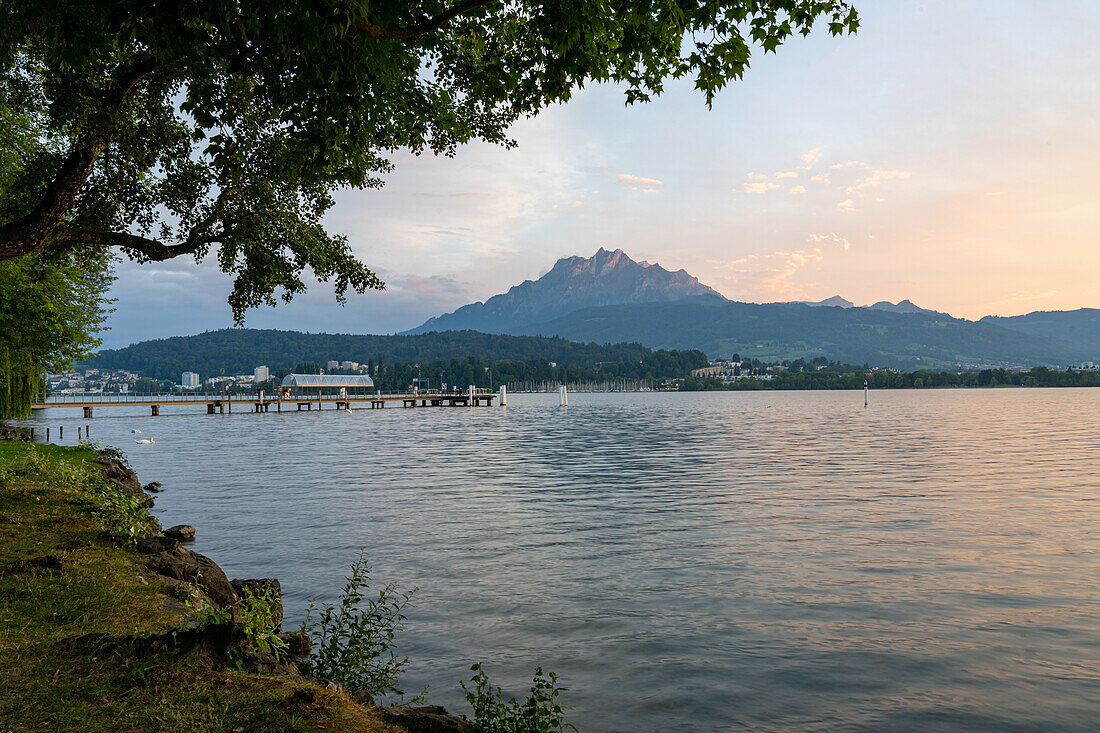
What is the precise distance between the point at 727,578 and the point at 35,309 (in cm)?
3943

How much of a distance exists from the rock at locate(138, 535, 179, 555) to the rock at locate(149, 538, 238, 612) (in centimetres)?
21

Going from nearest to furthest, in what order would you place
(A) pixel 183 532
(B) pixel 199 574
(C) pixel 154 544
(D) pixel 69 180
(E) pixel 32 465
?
(B) pixel 199 574 < (C) pixel 154 544 < (D) pixel 69 180 < (A) pixel 183 532 < (E) pixel 32 465

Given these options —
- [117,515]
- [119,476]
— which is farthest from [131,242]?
[119,476]

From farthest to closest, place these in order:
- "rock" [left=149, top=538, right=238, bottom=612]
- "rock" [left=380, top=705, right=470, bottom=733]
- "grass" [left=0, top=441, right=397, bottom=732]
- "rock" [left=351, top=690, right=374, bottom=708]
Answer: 1. "rock" [left=149, top=538, right=238, bottom=612]
2. "rock" [left=351, top=690, right=374, bottom=708]
3. "rock" [left=380, top=705, right=470, bottom=733]
4. "grass" [left=0, top=441, right=397, bottom=732]

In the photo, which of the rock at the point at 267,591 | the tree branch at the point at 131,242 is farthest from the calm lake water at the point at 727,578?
the tree branch at the point at 131,242

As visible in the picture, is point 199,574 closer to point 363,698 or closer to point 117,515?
point 117,515

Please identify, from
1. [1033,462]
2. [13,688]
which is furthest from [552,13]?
[1033,462]

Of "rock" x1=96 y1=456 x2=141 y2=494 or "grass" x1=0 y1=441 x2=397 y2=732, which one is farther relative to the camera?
"rock" x1=96 y1=456 x2=141 y2=494

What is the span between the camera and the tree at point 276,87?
26.8ft

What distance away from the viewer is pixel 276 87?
35.6 feet

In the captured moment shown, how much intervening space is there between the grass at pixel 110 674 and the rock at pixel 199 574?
2.61 feet

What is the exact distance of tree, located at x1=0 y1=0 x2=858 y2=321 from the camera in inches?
321

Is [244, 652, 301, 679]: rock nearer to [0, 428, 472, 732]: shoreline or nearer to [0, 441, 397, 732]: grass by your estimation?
[0, 428, 472, 732]: shoreline

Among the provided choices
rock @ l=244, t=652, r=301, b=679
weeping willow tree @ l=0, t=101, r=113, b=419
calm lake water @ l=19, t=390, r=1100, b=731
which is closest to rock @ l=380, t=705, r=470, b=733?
rock @ l=244, t=652, r=301, b=679
